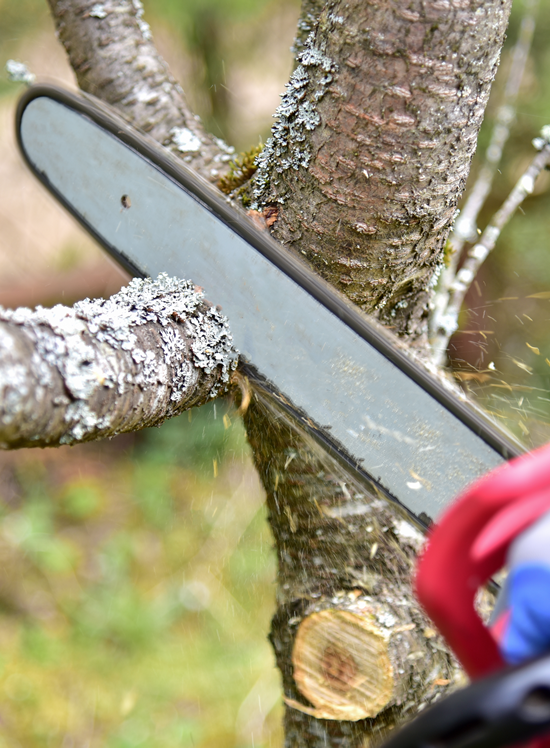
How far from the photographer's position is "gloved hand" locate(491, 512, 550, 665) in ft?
0.93

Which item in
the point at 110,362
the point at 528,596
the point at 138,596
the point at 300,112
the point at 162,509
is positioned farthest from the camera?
the point at 162,509

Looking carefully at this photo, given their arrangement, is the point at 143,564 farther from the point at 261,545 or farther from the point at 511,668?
the point at 511,668

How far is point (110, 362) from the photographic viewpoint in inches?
18.4

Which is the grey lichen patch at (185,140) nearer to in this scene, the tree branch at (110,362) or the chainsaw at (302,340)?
the chainsaw at (302,340)

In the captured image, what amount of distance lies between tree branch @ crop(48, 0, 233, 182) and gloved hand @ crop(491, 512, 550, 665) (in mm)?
753

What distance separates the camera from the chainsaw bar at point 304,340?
0.62 m

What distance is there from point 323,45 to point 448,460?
0.50 meters

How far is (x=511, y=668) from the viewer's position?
279 mm

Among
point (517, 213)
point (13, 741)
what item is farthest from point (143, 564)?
point (517, 213)

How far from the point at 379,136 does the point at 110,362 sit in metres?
0.37

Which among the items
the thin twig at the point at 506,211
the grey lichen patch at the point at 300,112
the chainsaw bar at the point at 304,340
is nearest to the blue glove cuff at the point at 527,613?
the chainsaw bar at the point at 304,340

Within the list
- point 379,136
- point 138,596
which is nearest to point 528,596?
point 379,136

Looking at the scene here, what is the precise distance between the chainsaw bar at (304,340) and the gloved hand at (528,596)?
1.09 feet

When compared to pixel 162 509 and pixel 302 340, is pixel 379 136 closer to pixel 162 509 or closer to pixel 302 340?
pixel 302 340
